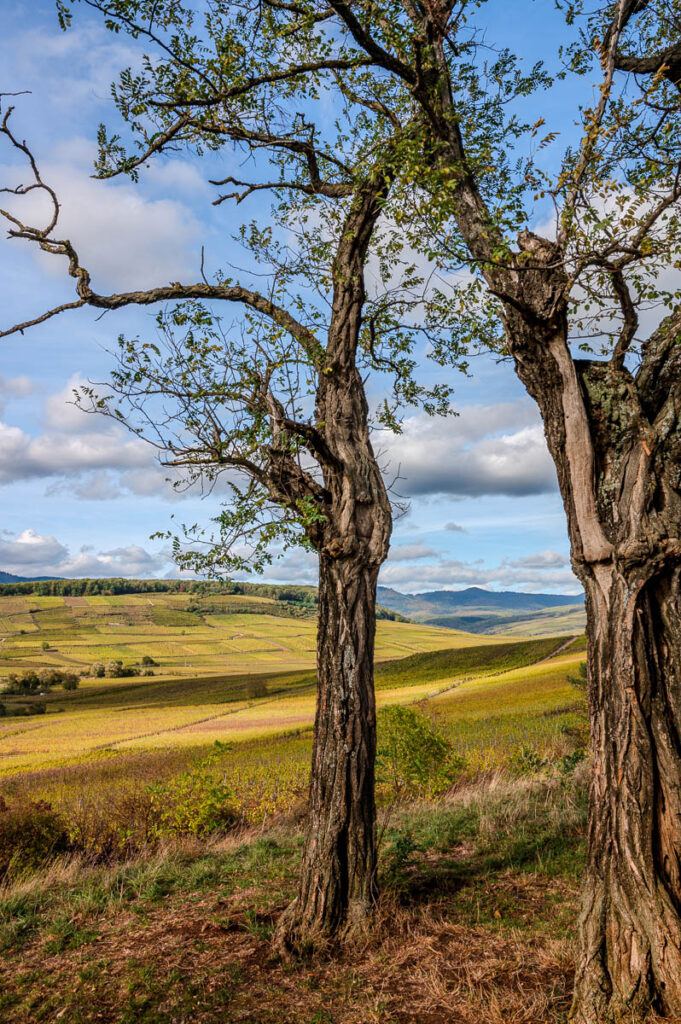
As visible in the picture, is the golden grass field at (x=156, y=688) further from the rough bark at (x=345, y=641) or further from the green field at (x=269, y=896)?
the rough bark at (x=345, y=641)

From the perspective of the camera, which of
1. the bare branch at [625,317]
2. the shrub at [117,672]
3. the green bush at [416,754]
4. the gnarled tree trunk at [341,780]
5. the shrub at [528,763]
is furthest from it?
the shrub at [117,672]

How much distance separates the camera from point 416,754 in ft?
41.4

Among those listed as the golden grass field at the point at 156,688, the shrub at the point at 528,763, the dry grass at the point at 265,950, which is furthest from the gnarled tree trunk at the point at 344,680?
the golden grass field at the point at 156,688

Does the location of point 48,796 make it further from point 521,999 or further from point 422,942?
point 521,999

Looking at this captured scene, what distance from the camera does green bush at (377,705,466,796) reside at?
41.6 feet

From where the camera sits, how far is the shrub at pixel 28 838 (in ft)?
33.0

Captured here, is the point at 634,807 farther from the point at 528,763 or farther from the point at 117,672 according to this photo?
the point at 117,672

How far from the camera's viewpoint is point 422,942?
598 cm

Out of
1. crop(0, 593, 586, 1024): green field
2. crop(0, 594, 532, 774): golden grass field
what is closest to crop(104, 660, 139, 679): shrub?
crop(0, 594, 532, 774): golden grass field

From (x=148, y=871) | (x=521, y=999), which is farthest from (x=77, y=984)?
(x=521, y=999)

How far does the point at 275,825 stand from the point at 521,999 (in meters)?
8.07

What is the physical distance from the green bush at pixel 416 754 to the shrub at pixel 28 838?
20.4 ft

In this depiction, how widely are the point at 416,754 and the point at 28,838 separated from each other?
7322mm

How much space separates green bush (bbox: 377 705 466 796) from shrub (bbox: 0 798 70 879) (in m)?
6.21
